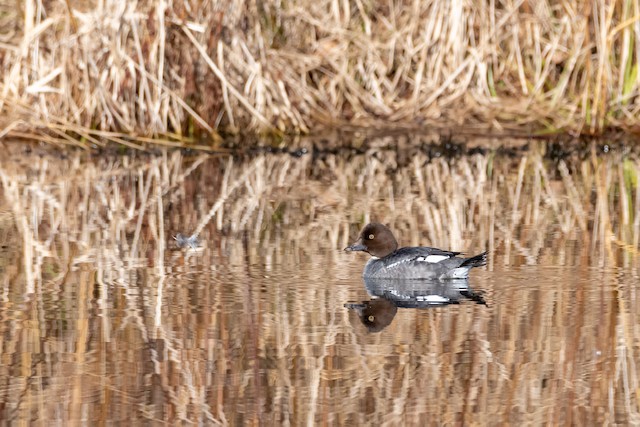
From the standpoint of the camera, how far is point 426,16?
548 inches

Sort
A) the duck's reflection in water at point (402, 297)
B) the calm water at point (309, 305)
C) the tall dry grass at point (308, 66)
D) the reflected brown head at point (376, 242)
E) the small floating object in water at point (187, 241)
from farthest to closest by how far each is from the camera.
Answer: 1. the tall dry grass at point (308, 66)
2. the small floating object in water at point (187, 241)
3. the reflected brown head at point (376, 242)
4. the duck's reflection in water at point (402, 297)
5. the calm water at point (309, 305)

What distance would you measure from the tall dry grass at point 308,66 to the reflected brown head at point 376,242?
16.7ft

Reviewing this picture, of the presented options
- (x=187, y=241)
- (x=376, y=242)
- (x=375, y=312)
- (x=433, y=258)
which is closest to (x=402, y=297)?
(x=433, y=258)

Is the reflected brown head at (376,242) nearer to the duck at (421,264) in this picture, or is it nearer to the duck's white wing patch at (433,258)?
the duck at (421,264)

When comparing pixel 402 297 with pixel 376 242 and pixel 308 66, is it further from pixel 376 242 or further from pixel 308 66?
pixel 308 66

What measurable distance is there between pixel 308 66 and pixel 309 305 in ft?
25.1

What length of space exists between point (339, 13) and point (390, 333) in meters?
8.88

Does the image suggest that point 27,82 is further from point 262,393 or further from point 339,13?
point 262,393

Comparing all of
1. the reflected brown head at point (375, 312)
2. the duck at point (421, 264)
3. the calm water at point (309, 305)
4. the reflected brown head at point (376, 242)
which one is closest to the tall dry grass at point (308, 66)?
the calm water at point (309, 305)

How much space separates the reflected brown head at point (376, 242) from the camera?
23.8ft

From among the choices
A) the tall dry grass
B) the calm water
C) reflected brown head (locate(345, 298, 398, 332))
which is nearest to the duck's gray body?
the calm water

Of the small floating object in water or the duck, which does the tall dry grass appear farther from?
the duck

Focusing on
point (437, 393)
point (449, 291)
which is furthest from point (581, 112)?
point (437, 393)

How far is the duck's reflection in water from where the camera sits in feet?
19.7
